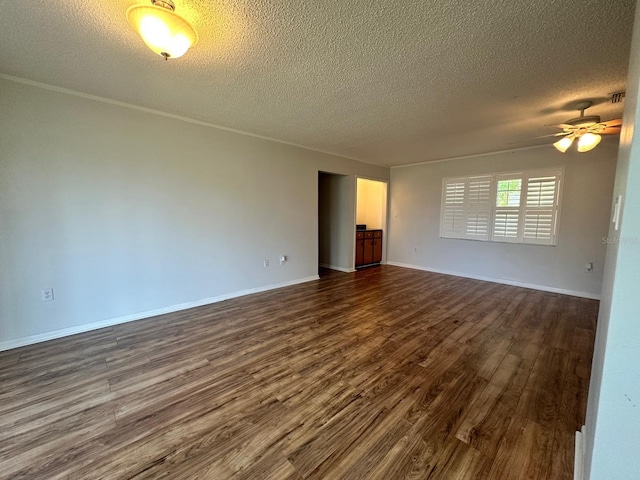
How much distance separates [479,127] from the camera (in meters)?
3.53

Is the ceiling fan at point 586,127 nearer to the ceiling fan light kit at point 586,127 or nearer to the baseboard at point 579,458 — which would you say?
the ceiling fan light kit at point 586,127

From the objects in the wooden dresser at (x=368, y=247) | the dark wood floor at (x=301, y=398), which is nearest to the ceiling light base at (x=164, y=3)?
the dark wood floor at (x=301, y=398)

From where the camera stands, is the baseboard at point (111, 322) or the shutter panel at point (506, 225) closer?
the baseboard at point (111, 322)

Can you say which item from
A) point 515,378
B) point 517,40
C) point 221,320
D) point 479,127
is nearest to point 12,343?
point 221,320

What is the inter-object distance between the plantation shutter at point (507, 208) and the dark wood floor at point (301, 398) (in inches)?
74.6

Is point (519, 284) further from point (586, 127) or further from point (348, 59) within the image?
point (348, 59)

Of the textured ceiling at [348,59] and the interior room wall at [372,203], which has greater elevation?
the textured ceiling at [348,59]

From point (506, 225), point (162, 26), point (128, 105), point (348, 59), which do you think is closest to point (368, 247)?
point (506, 225)

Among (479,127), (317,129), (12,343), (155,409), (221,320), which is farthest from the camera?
(317,129)

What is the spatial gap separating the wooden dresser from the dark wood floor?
2.95 meters

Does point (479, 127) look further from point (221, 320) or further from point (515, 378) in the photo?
point (221, 320)

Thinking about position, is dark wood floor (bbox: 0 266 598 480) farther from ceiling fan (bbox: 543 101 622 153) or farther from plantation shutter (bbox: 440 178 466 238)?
plantation shutter (bbox: 440 178 466 238)

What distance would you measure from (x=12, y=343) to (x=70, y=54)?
2701mm

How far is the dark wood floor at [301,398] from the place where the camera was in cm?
139
